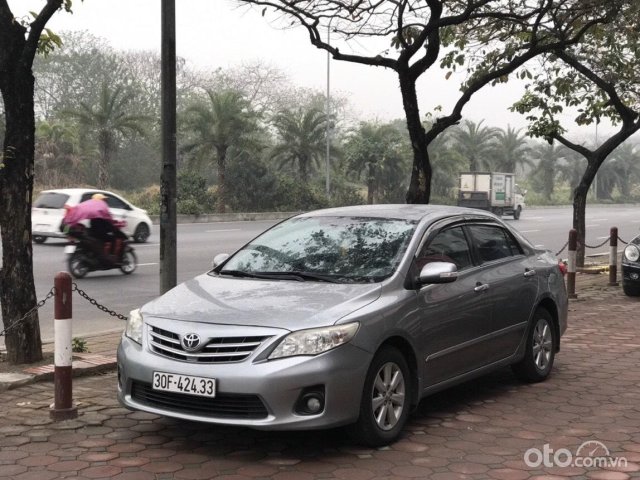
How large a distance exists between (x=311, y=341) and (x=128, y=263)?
1017 cm

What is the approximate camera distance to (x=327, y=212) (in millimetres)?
6184

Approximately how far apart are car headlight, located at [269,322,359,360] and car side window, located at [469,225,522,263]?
1.98m

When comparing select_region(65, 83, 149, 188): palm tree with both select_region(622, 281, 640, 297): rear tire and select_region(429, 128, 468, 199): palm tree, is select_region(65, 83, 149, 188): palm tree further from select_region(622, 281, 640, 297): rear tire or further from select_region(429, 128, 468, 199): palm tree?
select_region(622, 281, 640, 297): rear tire

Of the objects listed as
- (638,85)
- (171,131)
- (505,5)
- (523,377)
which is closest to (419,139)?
(505,5)

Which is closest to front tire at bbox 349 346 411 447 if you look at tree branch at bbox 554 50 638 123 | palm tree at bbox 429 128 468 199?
tree branch at bbox 554 50 638 123

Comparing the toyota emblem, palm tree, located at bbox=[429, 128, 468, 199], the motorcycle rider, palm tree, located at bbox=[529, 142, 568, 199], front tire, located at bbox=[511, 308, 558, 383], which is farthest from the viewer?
palm tree, located at bbox=[529, 142, 568, 199]

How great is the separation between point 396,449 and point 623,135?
45.4 ft

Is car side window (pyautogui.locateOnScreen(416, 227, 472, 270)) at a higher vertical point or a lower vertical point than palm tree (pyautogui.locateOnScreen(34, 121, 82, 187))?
lower

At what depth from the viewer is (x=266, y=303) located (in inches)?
185

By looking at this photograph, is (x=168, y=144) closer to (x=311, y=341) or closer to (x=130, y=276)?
(x=311, y=341)

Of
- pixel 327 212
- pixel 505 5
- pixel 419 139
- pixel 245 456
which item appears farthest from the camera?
pixel 505 5

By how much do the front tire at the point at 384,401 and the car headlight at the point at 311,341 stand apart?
1.02 ft

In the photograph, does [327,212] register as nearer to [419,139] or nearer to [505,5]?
[419,139]

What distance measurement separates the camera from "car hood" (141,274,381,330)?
446cm
